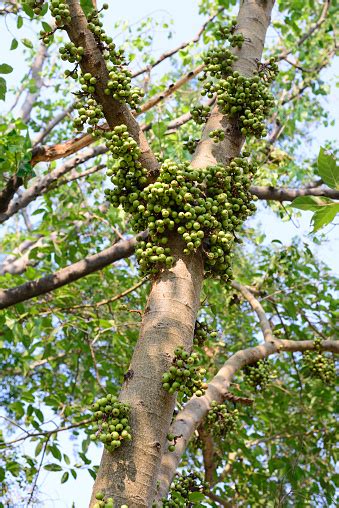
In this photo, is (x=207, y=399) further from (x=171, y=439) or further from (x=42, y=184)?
(x=42, y=184)

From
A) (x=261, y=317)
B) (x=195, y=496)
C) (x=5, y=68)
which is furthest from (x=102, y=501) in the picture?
(x=261, y=317)

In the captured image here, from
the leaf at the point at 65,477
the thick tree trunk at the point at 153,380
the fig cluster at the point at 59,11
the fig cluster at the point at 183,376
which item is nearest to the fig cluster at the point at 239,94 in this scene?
the thick tree trunk at the point at 153,380

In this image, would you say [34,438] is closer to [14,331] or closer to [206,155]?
[14,331]

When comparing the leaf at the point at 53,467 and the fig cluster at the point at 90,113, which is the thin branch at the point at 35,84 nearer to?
the leaf at the point at 53,467

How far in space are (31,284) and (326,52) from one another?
602 centimetres

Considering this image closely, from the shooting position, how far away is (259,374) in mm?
4133

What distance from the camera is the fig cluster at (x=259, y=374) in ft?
13.6

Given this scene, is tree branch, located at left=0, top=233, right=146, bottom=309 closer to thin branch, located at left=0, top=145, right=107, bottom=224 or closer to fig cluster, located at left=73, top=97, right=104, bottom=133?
thin branch, located at left=0, top=145, right=107, bottom=224

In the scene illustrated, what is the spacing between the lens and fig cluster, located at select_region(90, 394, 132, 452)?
1.64 meters

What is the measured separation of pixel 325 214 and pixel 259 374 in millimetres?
2826

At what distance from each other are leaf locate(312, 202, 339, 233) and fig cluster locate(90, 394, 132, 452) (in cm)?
81

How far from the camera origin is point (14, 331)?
401cm

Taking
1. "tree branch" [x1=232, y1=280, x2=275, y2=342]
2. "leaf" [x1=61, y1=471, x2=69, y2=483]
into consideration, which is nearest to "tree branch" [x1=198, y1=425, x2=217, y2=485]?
"tree branch" [x1=232, y1=280, x2=275, y2=342]

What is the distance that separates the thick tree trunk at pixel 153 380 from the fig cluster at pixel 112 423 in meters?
0.03
